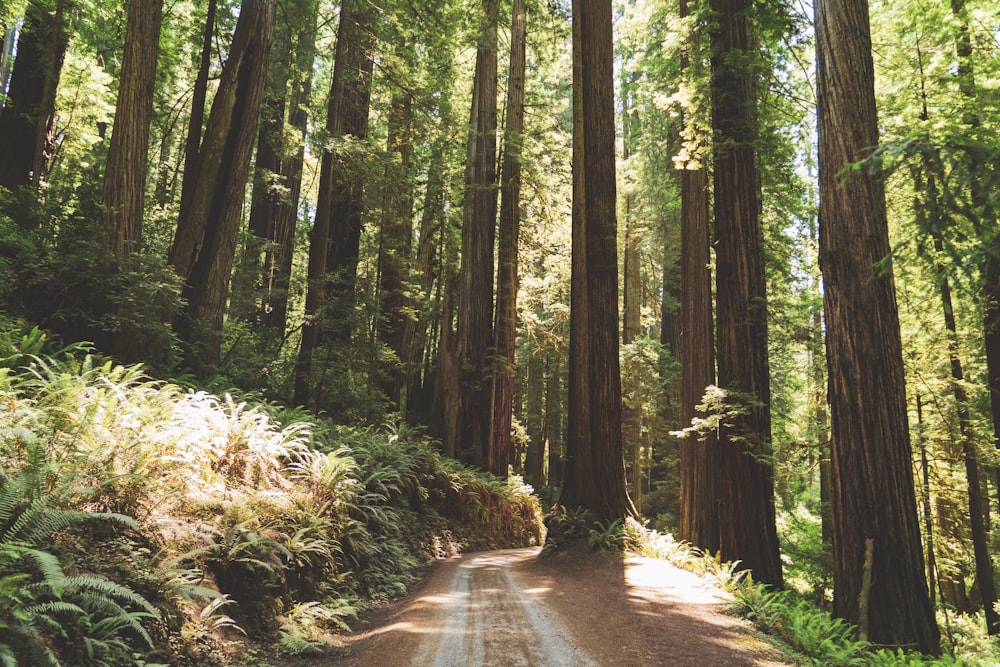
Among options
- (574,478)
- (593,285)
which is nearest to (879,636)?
(574,478)

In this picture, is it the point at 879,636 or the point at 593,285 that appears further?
the point at 593,285

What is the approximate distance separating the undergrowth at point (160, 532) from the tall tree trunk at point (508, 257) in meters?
8.20

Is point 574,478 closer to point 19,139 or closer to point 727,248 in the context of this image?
point 727,248

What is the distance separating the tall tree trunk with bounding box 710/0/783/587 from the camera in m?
7.77

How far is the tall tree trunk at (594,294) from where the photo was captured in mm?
9234

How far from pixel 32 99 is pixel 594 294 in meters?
12.5

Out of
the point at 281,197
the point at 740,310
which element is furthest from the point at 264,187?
the point at 740,310

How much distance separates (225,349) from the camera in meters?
13.4

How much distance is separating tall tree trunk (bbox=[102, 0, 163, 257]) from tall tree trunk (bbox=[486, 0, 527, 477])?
9.07m

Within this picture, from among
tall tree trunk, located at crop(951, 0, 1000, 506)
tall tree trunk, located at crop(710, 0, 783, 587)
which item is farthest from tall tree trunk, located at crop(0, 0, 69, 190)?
tall tree trunk, located at crop(951, 0, 1000, 506)

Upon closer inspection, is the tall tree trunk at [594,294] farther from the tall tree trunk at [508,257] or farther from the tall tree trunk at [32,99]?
the tall tree trunk at [32,99]

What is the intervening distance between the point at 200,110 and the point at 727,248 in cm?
1057

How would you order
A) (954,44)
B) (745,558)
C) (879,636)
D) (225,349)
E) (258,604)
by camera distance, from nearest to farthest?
(258,604)
(879,636)
(745,558)
(954,44)
(225,349)

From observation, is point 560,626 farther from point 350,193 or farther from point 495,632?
point 350,193
